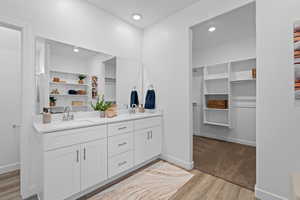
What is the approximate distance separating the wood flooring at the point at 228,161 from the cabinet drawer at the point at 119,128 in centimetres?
136

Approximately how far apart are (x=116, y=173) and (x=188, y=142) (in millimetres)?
1209

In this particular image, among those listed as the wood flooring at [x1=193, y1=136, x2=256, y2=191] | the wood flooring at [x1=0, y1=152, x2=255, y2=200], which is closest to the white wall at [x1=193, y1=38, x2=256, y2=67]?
the wood flooring at [x1=193, y1=136, x2=256, y2=191]

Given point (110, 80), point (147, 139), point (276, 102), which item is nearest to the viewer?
point (276, 102)

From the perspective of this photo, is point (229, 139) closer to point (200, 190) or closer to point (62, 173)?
point (200, 190)

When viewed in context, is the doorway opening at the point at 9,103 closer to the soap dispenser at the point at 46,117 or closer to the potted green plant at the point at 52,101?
the potted green plant at the point at 52,101

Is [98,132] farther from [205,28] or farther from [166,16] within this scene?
[205,28]

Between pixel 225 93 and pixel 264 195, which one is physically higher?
pixel 225 93

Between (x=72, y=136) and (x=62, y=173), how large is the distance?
0.38 m

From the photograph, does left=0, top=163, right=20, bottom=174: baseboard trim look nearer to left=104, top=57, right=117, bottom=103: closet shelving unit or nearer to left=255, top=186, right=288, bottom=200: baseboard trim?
left=104, top=57, right=117, bottom=103: closet shelving unit

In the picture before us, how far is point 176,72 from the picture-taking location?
2.45 metres

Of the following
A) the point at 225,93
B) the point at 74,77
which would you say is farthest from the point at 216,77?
the point at 74,77

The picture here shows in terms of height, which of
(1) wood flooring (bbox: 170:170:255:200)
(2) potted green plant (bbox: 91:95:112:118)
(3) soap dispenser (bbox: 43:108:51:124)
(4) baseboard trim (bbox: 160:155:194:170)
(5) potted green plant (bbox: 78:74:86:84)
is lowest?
(1) wood flooring (bbox: 170:170:255:200)

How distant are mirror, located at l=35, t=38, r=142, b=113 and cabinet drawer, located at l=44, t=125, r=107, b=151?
63 centimetres

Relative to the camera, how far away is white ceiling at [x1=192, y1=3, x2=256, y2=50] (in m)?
2.52
